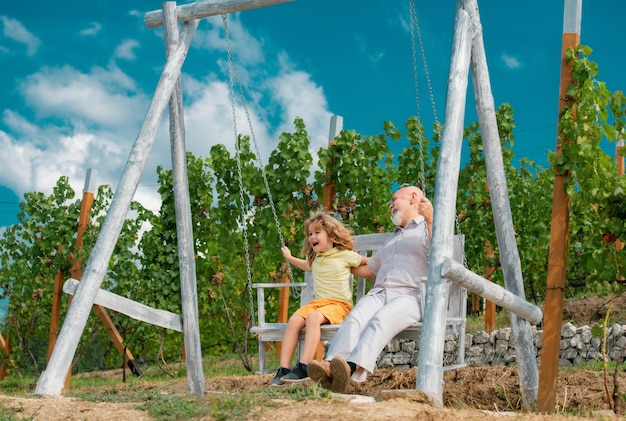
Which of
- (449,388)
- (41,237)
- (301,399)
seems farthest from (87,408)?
(41,237)

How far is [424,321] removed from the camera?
3607mm

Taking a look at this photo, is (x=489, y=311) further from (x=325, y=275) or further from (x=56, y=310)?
(x=56, y=310)

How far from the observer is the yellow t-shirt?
487 cm

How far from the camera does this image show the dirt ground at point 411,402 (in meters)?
3.03

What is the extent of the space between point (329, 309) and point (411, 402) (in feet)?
4.46

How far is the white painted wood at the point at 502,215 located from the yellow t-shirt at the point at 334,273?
1.00 m

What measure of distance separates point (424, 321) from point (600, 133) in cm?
168

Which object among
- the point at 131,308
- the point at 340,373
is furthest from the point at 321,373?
the point at 131,308

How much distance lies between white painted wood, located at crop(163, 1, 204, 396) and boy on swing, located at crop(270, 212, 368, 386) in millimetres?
552

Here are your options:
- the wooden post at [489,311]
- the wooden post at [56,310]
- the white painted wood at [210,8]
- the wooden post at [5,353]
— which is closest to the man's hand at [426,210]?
the white painted wood at [210,8]

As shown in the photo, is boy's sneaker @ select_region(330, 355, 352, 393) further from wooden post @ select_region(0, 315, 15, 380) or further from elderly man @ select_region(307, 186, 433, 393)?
wooden post @ select_region(0, 315, 15, 380)

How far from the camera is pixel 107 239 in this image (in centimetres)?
422

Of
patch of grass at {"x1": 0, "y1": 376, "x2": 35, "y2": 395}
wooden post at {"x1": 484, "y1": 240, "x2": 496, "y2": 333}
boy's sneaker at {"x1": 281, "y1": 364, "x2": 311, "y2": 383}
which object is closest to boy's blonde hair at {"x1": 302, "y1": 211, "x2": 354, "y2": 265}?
boy's sneaker at {"x1": 281, "y1": 364, "x2": 311, "y2": 383}

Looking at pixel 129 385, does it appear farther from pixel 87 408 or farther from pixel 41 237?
pixel 87 408
